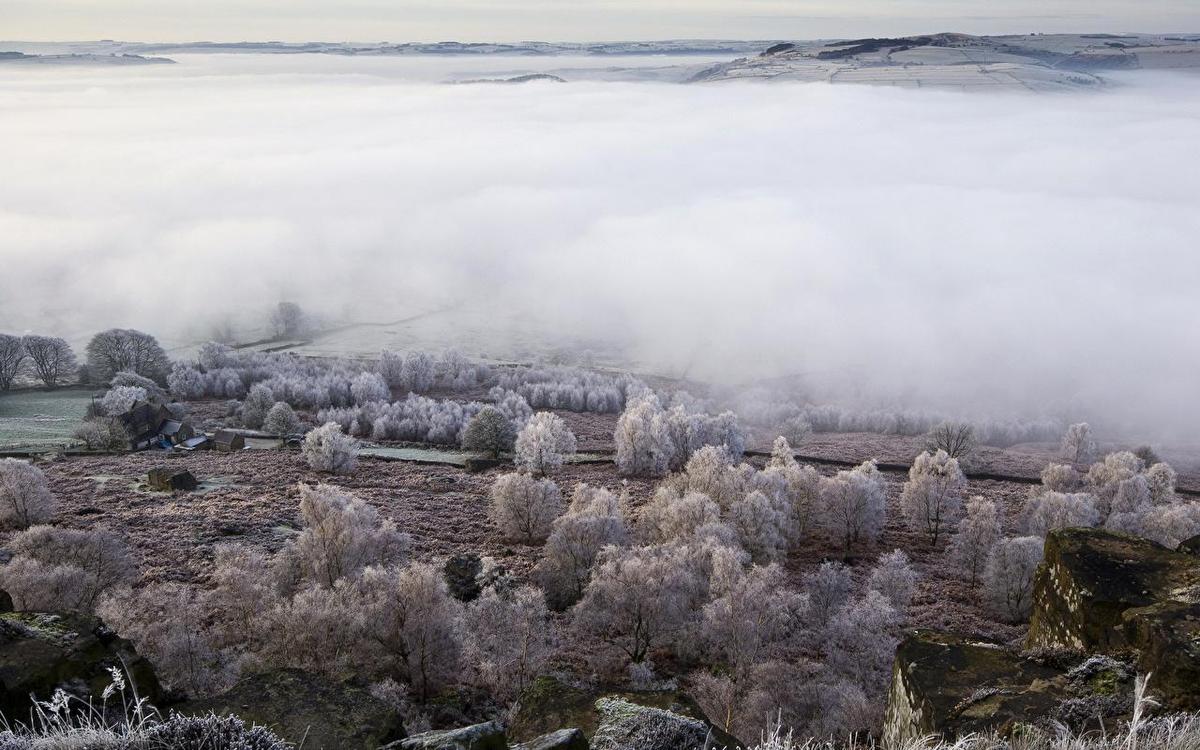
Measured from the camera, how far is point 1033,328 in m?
132

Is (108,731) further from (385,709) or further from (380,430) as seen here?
(380,430)

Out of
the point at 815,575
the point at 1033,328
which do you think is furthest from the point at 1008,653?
the point at 1033,328

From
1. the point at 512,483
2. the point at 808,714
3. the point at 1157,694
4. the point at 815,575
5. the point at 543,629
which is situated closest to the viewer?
the point at 1157,694

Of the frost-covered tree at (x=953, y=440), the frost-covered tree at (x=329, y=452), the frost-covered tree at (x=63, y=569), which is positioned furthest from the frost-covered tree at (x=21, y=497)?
the frost-covered tree at (x=953, y=440)

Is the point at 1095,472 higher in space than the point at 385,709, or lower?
lower

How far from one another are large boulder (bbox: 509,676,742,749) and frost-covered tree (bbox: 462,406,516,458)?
45661 millimetres

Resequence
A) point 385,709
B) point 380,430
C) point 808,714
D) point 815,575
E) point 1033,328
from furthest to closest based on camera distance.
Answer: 1. point 1033,328
2. point 380,430
3. point 815,575
4. point 808,714
5. point 385,709

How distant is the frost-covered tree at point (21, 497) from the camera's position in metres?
35.8

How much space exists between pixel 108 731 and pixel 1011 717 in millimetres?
9709

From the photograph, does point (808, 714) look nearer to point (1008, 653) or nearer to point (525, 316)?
point (1008, 653)

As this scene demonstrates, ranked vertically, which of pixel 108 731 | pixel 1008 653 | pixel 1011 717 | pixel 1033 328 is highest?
pixel 108 731

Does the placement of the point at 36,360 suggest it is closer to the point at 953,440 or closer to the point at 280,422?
the point at 280,422

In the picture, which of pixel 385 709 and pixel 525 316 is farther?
pixel 525 316

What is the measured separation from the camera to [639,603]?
87.3 feet
